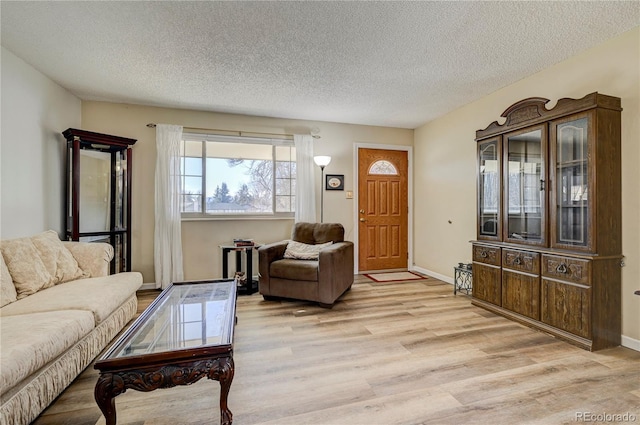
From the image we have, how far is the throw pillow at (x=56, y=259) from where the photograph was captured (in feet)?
7.92

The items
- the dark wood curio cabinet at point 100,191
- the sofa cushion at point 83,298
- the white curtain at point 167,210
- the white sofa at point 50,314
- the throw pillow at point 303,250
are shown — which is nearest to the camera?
the white sofa at point 50,314

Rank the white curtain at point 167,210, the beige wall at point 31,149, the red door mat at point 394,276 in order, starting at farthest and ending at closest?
the red door mat at point 394,276, the white curtain at point 167,210, the beige wall at point 31,149

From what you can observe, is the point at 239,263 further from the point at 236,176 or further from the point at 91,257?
the point at 91,257

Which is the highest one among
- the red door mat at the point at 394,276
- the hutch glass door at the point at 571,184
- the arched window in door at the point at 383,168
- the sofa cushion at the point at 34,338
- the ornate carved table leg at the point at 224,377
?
the arched window in door at the point at 383,168

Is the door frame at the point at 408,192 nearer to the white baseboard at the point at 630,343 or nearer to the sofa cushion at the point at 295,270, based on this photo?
the sofa cushion at the point at 295,270

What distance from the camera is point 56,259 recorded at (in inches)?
97.7

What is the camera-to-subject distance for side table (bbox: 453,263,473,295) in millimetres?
3658

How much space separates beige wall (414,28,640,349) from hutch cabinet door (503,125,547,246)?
1.62 feet

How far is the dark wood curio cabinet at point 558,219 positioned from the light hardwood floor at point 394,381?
0.24 metres

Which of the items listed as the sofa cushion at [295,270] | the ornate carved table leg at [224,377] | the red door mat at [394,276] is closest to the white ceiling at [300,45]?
the sofa cushion at [295,270]

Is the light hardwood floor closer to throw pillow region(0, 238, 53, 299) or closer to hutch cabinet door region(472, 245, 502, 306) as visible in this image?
hutch cabinet door region(472, 245, 502, 306)

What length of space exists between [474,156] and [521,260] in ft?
5.16

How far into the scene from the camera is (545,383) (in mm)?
1812

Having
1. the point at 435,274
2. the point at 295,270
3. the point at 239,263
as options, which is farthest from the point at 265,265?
the point at 435,274
